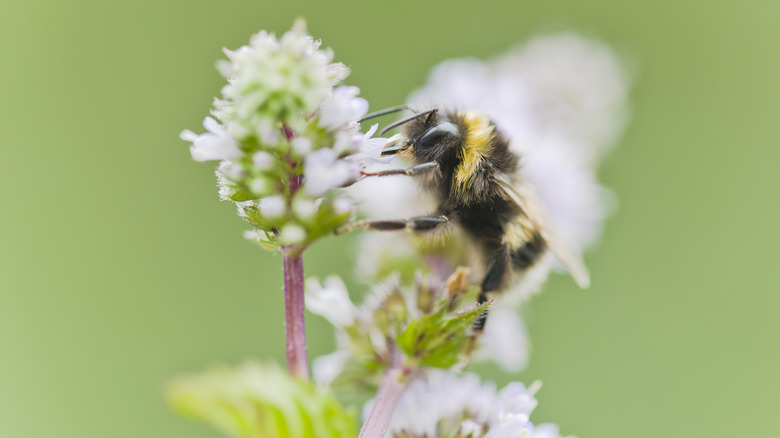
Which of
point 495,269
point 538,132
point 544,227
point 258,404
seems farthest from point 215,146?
point 538,132

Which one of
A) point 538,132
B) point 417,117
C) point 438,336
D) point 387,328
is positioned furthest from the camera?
point 538,132

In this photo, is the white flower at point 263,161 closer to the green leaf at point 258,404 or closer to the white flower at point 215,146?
the white flower at point 215,146

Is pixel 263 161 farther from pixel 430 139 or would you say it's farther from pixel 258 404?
pixel 430 139

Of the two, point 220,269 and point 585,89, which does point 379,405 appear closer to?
point 585,89

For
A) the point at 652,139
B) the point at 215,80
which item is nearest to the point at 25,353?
the point at 215,80

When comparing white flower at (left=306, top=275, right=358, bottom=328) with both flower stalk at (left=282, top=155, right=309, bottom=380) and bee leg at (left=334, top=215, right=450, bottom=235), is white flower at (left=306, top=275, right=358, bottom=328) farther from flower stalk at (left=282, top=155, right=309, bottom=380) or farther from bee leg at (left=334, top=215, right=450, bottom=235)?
flower stalk at (left=282, top=155, right=309, bottom=380)

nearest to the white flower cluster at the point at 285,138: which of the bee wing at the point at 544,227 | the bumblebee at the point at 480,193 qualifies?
the bumblebee at the point at 480,193

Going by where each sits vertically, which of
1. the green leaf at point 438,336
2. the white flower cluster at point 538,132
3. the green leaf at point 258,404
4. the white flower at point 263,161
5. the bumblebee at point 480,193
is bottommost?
the green leaf at point 258,404
